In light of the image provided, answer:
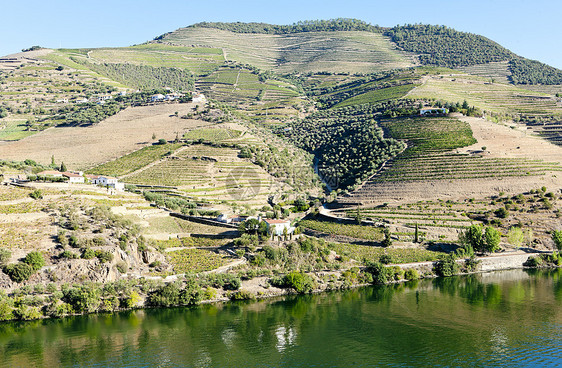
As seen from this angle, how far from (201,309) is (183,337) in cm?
846

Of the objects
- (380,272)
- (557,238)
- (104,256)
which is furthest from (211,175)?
(557,238)

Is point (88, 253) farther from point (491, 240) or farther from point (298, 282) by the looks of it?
point (491, 240)

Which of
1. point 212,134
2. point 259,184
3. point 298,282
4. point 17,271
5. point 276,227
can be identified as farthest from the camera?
point 212,134

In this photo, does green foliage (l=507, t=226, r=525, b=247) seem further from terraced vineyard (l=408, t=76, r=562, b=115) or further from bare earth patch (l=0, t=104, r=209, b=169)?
bare earth patch (l=0, t=104, r=209, b=169)

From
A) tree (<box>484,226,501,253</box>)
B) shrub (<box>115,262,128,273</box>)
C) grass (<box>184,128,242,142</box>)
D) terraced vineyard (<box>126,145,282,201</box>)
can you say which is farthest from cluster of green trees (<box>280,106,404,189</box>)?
shrub (<box>115,262,128,273</box>)

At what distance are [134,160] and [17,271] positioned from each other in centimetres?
5514

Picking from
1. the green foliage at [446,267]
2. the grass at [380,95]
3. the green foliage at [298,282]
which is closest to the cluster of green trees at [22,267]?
the green foliage at [298,282]

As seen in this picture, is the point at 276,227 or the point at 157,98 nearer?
the point at 276,227

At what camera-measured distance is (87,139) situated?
122 m

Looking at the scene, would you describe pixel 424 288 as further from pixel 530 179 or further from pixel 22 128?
pixel 22 128

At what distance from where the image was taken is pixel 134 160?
346 feet

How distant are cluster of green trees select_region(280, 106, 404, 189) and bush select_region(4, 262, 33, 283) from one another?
65.2 metres

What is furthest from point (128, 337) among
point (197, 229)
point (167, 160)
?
point (167, 160)

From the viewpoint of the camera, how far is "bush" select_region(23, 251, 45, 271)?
176 feet
